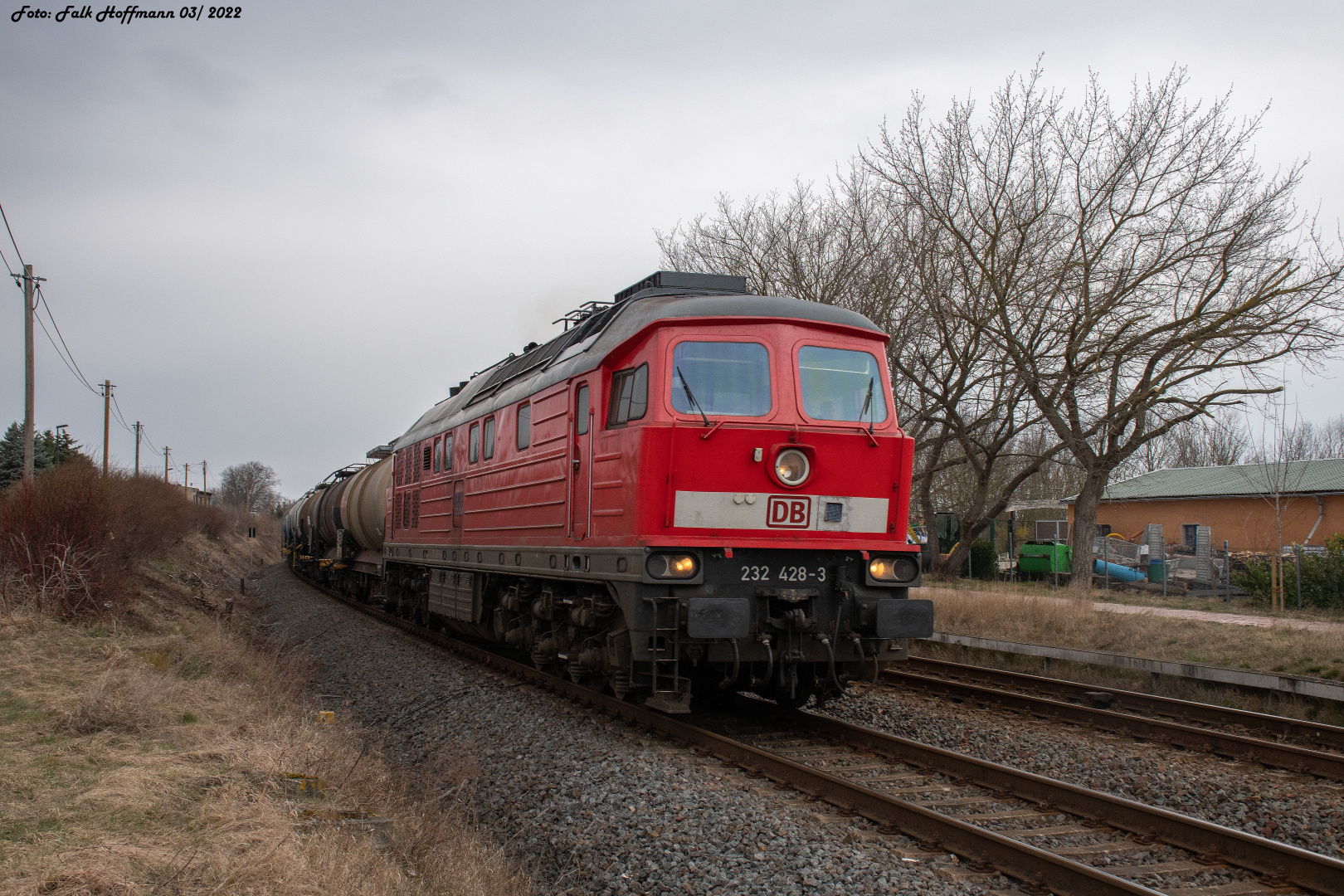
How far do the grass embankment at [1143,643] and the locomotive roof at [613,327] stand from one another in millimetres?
5242

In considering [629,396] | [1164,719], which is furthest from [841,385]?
[1164,719]

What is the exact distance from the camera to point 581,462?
8.60 m

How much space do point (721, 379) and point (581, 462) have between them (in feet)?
5.47

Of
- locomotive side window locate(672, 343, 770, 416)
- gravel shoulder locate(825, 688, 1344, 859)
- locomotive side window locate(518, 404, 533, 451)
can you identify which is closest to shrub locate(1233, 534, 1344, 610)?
gravel shoulder locate(825, 688, 1344, 859)

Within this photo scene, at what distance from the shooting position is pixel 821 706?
29.3 ft

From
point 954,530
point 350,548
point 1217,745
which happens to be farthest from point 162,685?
point 954,530

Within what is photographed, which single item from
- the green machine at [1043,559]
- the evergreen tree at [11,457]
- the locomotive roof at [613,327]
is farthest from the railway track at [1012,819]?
the evergreen tree at [11,457]

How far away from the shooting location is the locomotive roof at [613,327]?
7.86 meters

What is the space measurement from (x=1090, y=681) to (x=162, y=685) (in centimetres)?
988

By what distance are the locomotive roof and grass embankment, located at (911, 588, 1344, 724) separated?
17.2ft

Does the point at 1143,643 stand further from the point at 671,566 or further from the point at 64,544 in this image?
the point at 64,544

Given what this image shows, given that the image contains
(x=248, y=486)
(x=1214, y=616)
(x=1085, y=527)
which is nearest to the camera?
(x=1214, y=616)

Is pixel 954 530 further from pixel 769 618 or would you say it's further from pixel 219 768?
pixel 219 768

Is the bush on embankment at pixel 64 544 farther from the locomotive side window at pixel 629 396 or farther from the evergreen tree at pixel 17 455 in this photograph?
the evergreen tree at pixel 17 455
